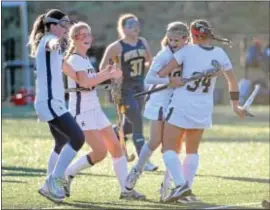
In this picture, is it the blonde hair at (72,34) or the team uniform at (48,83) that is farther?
the blonde hair at (72,34)

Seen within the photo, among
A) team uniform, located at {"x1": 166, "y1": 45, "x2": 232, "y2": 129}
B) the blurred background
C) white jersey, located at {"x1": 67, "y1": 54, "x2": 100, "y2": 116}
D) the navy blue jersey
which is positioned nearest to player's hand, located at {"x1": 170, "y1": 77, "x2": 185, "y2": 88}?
team uniform, located at {"x1": 166, "y1": 45, "x2": 232, "y2": 129}

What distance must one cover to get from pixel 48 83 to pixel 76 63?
2.05ft

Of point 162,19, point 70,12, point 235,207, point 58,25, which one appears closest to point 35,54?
point 58,25

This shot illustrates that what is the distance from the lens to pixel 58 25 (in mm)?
10250

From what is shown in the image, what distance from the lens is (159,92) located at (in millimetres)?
10992

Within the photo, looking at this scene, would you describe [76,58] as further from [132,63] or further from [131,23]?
[132,63]

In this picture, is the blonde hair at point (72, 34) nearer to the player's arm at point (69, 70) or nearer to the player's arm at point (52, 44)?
the player's arm at point (69, 70)

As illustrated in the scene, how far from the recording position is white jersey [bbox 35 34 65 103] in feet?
33.0

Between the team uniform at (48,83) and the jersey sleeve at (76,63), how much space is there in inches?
18.6

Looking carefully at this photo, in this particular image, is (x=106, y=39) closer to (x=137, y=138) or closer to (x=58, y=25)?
(x=137, y=138)

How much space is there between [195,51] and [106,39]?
2310 centimetres

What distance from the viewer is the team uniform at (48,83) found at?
33.0 ft

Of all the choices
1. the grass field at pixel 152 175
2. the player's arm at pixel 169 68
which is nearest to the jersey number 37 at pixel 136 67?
the grass field at pixel 152 175

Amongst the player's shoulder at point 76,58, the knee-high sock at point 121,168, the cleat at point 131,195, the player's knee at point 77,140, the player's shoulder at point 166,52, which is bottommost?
the cleat at point 131,195
